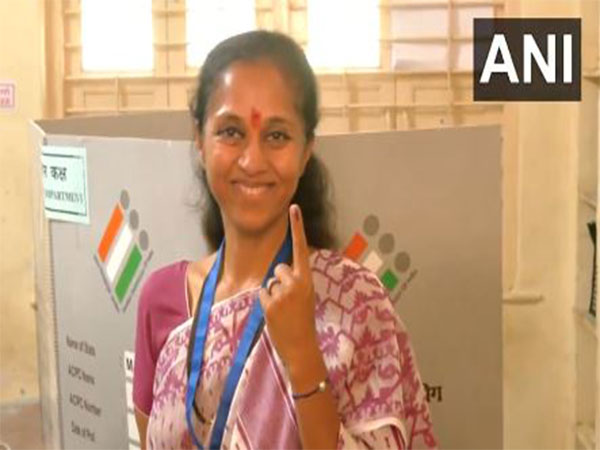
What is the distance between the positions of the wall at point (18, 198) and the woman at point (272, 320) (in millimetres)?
2939

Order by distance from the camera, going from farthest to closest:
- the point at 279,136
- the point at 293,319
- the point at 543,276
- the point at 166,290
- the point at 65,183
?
the point at 543,276, the point at 65,183, the point at 166,290, the point at 279,136, the point at 293,319

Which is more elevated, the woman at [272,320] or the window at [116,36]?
the window at [116,36]

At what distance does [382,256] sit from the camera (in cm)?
167

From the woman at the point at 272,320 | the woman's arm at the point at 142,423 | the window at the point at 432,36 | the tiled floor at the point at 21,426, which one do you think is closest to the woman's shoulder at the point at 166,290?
the woman at the point at 272,320

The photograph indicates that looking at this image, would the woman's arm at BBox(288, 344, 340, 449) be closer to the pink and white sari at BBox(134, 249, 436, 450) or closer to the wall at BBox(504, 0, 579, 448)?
the pink and white sari at BBox(134, 249, 436, 450)

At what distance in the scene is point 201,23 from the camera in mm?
3936

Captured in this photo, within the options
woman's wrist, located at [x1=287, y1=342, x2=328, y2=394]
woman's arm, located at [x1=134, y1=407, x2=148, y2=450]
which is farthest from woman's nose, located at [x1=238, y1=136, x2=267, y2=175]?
woman's arm, located at [x1=134, y1=407, x2=148, y2=450]

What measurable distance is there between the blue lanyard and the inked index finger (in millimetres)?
80

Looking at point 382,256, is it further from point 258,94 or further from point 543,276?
point 543,276

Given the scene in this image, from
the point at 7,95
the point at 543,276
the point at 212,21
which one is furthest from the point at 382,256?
the point at 7,95

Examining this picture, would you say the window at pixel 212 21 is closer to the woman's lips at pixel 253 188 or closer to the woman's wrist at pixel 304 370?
the woman's lips at pixel 253 188

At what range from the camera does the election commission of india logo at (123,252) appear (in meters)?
1.63

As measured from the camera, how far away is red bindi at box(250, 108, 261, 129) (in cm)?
114

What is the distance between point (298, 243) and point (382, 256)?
57 cm
